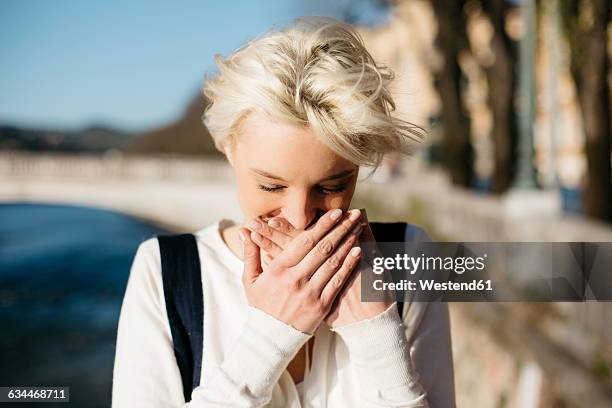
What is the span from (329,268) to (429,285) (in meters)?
0.45

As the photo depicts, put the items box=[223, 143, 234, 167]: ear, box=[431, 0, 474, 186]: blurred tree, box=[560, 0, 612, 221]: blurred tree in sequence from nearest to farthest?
box=[223, 143, 234, 167]: ear
box=[560, 0, 612, 221]: blurred tree
box=[431, 0, 474, 186]: blurred tree

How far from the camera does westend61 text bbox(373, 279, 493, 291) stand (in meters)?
1.66

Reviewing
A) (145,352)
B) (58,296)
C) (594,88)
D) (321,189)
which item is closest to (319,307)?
(321,189)

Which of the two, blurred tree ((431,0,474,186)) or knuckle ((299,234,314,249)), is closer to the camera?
knuckle ((299,234,314,249))

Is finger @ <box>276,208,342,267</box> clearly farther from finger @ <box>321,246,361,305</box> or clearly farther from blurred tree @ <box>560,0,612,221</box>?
blurred tree @ <box>560,0,612,221</box>

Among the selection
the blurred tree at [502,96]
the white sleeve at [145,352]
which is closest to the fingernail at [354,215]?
the white sleeve at [145,352]

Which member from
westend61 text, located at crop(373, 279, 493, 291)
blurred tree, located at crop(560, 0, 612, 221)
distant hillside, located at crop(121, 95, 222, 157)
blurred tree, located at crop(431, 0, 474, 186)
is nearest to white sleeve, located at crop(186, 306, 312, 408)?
westend61 text, located at crop(373, 279, 493, 291)

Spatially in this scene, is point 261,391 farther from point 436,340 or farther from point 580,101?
point 580,101

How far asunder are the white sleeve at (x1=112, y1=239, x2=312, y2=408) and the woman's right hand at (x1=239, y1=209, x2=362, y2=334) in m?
0.03

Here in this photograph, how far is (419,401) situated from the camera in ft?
5.28

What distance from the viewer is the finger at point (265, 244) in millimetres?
1642

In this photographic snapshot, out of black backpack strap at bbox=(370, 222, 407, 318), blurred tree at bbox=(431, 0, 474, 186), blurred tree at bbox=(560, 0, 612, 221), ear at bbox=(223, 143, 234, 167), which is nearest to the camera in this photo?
ear at bbox=(223, 143, 234, 167)

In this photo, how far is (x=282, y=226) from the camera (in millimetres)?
1656

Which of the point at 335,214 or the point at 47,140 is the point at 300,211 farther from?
the point at 47,140
